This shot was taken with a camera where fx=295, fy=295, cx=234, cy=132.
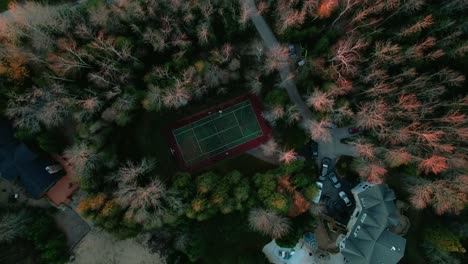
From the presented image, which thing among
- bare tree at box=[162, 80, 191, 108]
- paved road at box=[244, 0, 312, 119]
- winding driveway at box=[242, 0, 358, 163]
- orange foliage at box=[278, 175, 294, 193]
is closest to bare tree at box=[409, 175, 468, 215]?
winding driveway at box=[242, 0, 358, 163]

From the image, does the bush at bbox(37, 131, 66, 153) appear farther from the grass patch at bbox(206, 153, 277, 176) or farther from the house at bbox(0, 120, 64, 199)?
the grass patch at bbox(206, 153, 277, 176)

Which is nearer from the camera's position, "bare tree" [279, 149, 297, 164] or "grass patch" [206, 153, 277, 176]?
"bare tree" [279, 149, 297, 164]

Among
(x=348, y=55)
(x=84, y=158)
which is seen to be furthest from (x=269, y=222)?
(x=84, y=158)

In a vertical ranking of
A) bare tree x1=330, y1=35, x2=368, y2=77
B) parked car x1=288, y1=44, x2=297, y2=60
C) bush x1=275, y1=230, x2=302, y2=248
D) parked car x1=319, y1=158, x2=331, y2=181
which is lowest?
bush x1=275, y1=230, x2=302, y2=248

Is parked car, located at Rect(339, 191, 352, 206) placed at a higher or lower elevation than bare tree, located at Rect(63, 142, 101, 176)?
lower

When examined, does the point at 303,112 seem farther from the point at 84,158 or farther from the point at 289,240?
the point at 84,158

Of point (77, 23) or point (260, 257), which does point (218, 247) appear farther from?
point (77, 23)

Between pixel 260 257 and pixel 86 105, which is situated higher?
pixel 86 105

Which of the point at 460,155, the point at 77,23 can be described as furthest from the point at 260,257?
the point at 77,23
